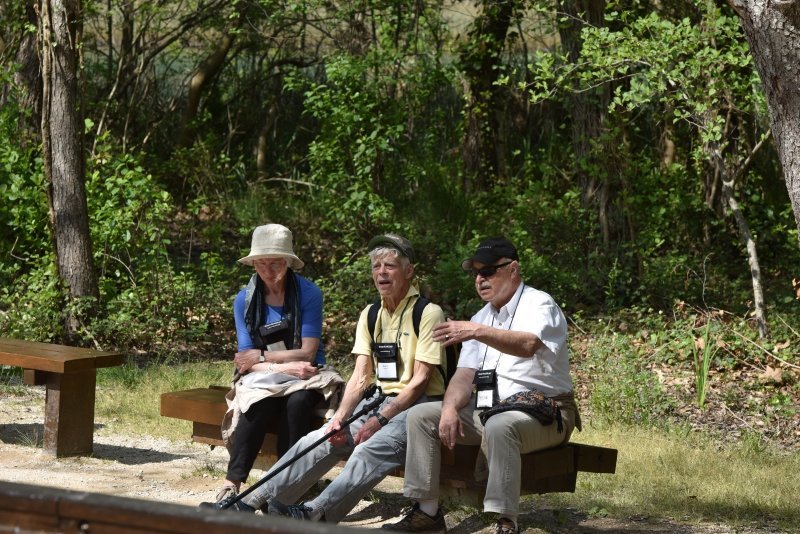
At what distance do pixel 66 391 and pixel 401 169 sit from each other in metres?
6.60

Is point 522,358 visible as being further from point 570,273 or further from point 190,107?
point 190,107

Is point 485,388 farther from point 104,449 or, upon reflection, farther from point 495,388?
point 104,449

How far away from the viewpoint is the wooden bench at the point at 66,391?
6.50 meters

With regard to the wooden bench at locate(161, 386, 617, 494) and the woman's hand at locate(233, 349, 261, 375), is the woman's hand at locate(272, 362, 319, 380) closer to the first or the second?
the woman's hand at locate(233, 349, 261, 375)

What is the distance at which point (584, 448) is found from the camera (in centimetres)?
505

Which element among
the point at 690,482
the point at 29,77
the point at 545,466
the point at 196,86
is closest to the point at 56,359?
the point at 545,466

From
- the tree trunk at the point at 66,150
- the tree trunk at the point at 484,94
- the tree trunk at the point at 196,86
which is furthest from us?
the tree trunk at the point at 196,86

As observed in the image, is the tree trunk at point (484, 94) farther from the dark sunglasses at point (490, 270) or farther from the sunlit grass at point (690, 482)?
the dark sunglasses at point (490, 270)

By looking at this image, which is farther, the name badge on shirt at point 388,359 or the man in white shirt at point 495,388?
the name badge on shirt at point 388,359

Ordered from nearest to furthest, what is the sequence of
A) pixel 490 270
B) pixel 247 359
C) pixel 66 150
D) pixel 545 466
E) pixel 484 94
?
pixel 545 466, pixel 490 270, pixel 247 359, pixel 66 150, pixel 484 94

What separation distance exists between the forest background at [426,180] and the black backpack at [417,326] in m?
2.93

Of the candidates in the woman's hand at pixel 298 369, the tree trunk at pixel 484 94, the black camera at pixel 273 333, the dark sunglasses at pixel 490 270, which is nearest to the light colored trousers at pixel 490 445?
the dark sunglasses at pixel 490 270

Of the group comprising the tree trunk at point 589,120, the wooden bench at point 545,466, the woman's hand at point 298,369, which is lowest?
the wooden bench at point 545,466

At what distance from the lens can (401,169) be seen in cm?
1266
